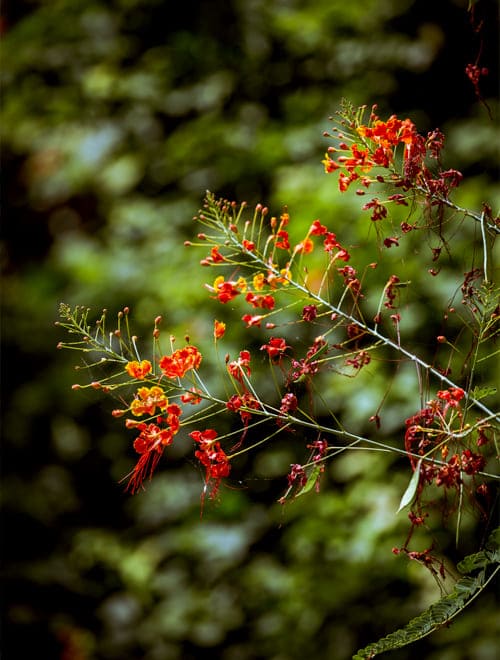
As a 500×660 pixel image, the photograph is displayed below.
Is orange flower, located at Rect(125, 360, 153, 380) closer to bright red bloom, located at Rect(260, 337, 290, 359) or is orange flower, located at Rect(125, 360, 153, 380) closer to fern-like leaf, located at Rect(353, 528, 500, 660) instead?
bright red bloom, located at Rect(260, 337, 290, 359)

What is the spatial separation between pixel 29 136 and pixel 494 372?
1331 mm

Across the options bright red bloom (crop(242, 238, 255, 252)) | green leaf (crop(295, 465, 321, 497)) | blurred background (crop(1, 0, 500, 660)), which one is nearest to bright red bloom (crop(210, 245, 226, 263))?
bright red bloom (crop(242, 238, 255, 252))

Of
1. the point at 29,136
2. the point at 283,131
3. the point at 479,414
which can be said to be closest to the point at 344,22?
the point at 283,131

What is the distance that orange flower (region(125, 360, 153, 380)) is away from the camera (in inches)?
15.3

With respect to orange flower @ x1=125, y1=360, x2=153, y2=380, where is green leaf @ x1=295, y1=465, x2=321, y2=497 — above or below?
below

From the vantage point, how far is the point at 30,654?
4.63 ft

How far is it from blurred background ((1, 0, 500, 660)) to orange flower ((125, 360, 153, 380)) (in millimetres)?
695

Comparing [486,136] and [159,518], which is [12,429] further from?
[486,136]

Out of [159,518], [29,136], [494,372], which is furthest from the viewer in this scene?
[29,136]

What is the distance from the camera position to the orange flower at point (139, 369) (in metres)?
0.39

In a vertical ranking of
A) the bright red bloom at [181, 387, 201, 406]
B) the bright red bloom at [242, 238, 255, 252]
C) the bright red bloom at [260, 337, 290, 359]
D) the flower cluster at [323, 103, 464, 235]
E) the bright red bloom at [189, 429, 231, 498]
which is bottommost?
the bright red bloom at [189, 429, 231, 498]

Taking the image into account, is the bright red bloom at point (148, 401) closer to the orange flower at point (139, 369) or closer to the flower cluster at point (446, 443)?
the orange flower at point (139, 369)

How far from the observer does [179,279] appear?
1420mm

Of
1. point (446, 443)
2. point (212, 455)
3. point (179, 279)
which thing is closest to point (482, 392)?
point (446, 443)
